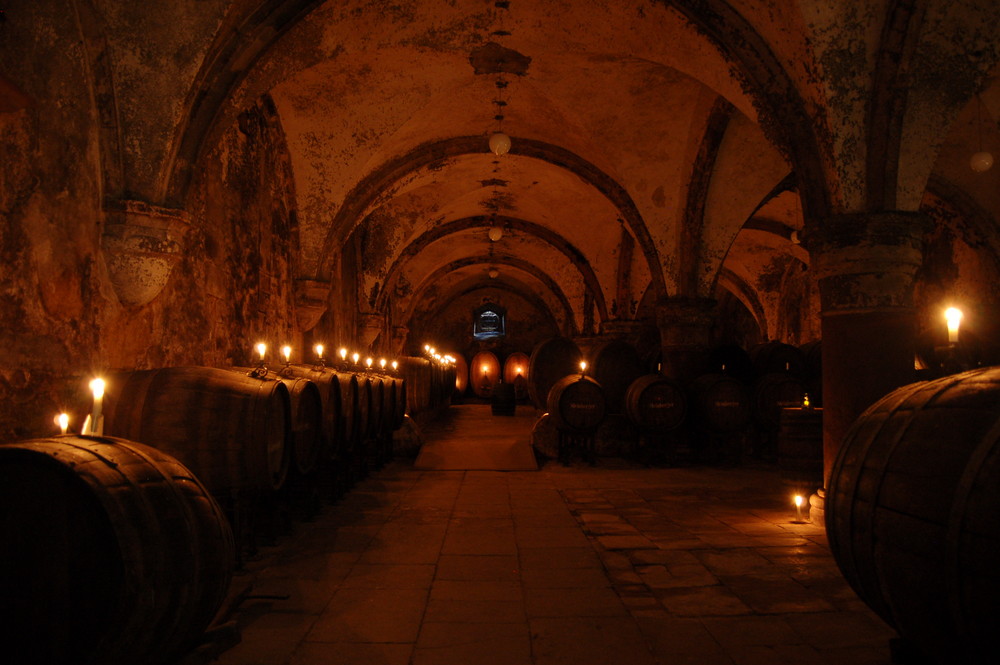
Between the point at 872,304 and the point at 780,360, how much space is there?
5.92 meters

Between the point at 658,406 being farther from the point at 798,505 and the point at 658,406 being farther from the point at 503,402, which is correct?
the point at 503,402

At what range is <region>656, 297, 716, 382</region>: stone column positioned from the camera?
990cm

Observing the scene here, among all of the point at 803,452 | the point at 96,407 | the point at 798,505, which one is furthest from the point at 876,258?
the point at 96,407

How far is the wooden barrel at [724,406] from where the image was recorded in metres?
9.08

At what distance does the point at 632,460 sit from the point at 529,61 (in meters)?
5.71

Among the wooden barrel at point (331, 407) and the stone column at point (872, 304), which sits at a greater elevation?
the stone column at point (872, 304)

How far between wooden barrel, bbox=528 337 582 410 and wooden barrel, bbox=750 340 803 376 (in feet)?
11.4

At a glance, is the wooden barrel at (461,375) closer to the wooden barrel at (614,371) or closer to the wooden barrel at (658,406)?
the wooden barrel at (614,371)

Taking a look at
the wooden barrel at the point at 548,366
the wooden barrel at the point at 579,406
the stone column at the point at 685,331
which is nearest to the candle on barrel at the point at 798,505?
the wooden barrel at the point at 579,406

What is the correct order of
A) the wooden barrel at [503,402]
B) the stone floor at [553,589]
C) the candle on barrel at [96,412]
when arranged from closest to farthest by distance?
the candle on barrel at [96,412]
the stone floor at [553,589]
the wooden barrel at [503,402]

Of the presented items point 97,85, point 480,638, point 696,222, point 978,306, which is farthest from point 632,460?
point 97,85

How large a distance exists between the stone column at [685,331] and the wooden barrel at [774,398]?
3.38 ft

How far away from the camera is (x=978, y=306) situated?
964 cm

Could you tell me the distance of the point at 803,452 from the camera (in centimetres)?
586
